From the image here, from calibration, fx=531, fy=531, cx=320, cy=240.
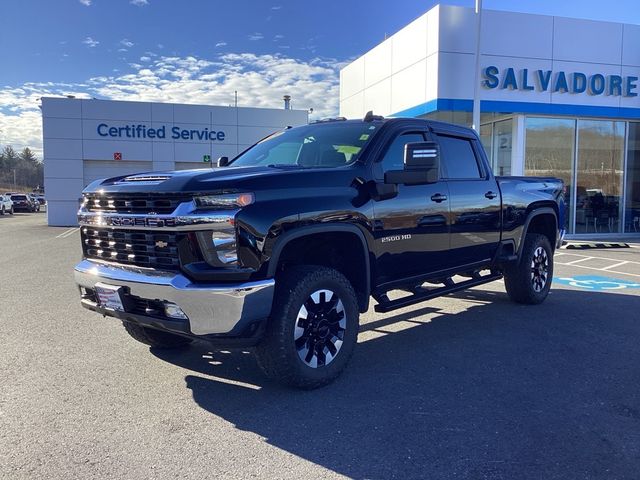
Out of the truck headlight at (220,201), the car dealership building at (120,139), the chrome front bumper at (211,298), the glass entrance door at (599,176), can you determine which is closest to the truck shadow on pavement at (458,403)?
the chrome front bumper at (211,298)

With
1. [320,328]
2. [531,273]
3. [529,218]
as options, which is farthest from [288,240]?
[531,273]

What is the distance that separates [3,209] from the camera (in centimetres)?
4022

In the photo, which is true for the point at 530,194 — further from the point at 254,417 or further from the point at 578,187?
the point at 578,187

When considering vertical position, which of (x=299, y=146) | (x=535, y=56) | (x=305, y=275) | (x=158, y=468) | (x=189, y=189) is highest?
(x=535, y=56)

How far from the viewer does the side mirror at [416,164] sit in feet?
14.2

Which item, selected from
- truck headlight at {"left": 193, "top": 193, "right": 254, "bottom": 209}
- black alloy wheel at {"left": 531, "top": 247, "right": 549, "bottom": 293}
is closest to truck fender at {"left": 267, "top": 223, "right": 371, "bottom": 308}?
truck headlight at {"left": 193, "top": 193, "right": 254, "bottom": 209}

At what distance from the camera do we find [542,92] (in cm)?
1571

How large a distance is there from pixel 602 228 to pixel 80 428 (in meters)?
18.1

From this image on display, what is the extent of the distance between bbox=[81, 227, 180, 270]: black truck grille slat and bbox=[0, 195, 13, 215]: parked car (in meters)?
41.9

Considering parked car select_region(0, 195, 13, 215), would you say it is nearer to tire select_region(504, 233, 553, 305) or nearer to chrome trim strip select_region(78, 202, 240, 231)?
tire select_region(504, 233, 553, 305)

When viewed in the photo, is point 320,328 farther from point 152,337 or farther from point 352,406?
point 152,337

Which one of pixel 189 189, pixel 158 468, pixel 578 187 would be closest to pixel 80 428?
pixel 158 468

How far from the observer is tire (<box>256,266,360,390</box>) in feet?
12.4

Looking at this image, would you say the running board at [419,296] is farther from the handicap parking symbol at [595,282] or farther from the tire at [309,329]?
the handicap parking symbol at [595,282]
